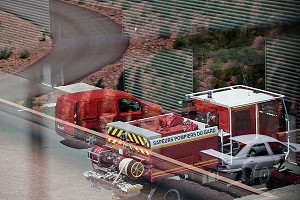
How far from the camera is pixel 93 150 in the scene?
3.13 m

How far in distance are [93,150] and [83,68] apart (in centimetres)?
41

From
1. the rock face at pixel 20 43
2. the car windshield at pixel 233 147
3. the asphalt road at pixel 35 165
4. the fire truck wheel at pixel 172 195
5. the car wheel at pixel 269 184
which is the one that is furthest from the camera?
the car wheel at pixel 269 184

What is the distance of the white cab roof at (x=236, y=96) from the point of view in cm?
317

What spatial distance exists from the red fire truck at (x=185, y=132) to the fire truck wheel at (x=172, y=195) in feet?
0.40

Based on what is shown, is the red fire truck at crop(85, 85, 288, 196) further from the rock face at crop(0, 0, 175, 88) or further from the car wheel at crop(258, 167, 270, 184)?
the rock face at crop(0, 0, 175, 88)

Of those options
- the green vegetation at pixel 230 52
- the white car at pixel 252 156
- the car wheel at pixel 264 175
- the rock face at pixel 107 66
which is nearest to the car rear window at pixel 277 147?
the white car at pixel 252 156

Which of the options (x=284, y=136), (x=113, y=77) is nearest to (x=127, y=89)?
(x=113, y=77)

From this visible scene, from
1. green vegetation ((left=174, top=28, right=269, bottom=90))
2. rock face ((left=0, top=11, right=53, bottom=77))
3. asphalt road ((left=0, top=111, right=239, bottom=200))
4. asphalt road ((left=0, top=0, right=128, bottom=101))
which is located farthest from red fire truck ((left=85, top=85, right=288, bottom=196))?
rock face ((left=0, top=11, right=53, bottom=77))

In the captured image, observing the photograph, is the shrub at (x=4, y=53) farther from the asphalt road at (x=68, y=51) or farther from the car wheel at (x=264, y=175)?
the car wheel at (x=264, y=175)

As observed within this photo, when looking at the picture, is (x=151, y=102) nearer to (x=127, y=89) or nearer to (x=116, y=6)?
(x=127, y=89)

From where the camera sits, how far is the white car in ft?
11.2

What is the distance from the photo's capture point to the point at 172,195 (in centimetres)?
336

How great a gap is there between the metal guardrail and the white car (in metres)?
0.04

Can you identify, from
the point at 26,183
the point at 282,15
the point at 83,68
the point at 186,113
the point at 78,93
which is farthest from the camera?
the point at 186,113
